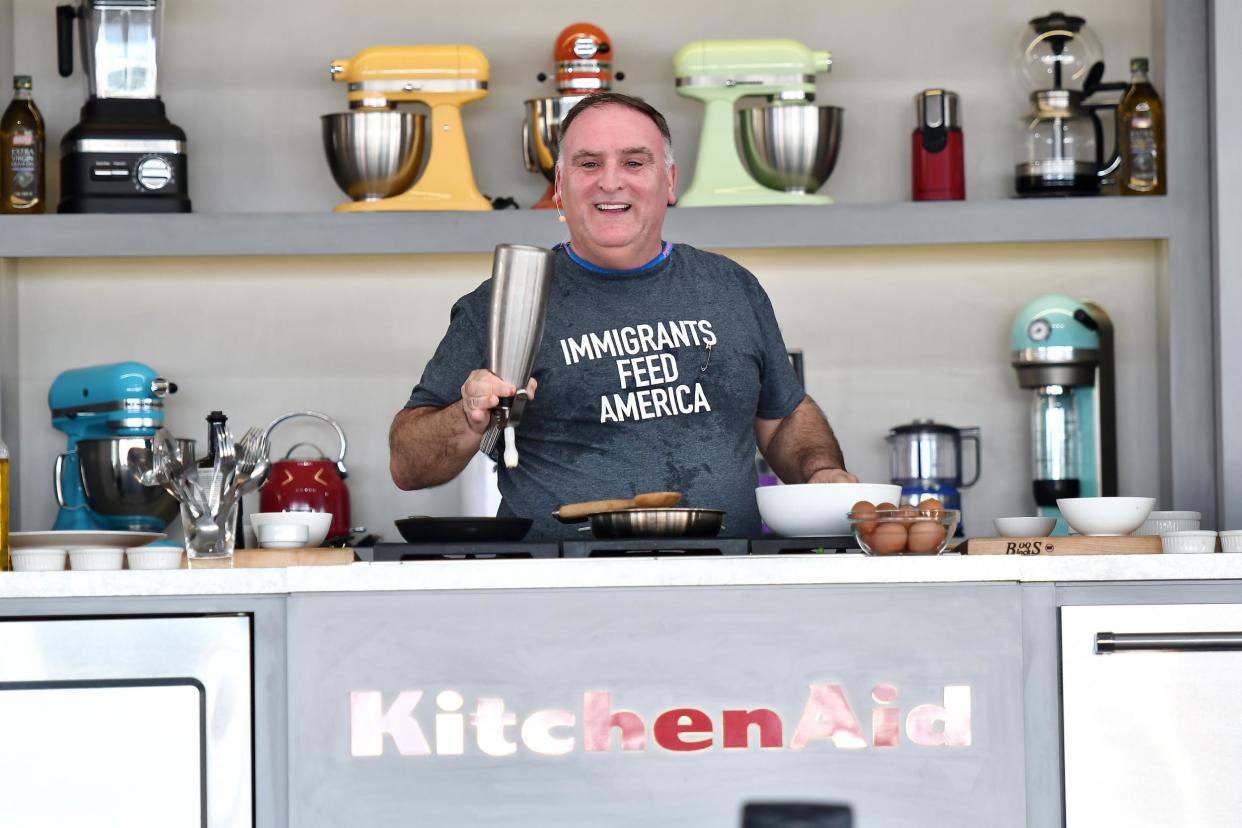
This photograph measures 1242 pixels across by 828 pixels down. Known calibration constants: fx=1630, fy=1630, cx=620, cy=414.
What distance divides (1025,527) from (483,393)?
69 cm

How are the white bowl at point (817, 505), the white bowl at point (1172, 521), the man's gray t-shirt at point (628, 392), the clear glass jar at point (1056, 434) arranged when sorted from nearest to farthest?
the white bowl at point (817, 505) → the man's gray t-shirt at point (628, 392) → the white bowl at point (1172, 521) → the clear glass jar at point (1056, 434)

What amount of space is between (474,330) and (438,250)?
3.35 feet

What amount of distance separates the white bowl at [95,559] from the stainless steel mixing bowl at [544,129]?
5.53 ft

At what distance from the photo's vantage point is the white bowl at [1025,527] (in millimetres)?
2020

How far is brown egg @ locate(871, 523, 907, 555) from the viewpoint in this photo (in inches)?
70.7

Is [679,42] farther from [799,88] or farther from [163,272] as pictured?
[163,272]

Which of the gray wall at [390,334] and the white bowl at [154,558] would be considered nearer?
the white bowl at [154,558]

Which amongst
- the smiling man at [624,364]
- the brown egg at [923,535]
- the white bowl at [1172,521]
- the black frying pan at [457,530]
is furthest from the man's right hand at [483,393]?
the white bowl at [1172,521]

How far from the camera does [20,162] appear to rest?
3.41m

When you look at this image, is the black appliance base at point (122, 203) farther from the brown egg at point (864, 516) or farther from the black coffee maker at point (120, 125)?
the brown egg at point (864, 516)

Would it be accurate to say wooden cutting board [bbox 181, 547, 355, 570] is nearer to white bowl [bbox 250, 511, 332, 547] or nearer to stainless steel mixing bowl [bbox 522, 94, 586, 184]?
white bowl [bbox 250, 511, 332, 547]

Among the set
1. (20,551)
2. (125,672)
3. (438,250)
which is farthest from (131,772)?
(438,250)

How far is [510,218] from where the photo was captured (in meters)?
3.31

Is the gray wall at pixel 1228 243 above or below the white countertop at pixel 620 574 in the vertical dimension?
above
